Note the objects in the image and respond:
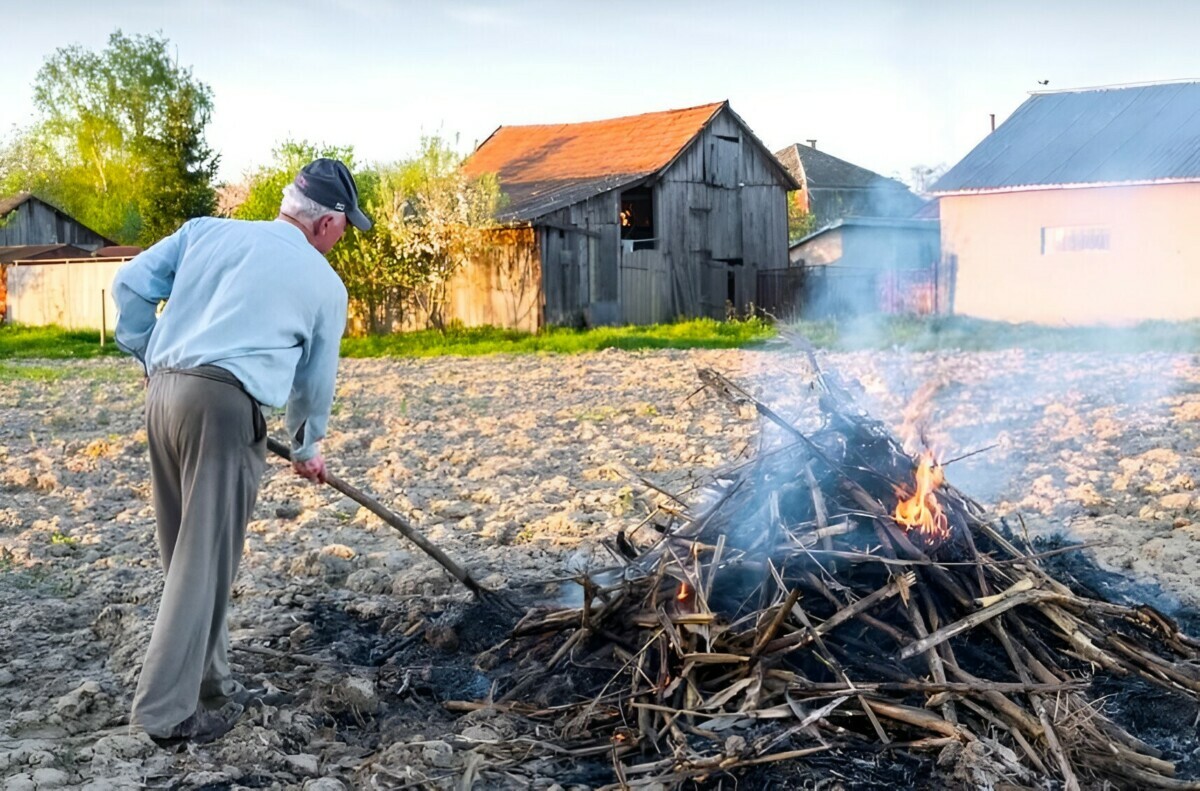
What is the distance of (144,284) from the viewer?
169 inches

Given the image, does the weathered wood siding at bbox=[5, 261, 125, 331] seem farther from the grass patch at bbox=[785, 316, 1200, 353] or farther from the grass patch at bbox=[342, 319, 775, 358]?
the grass patch at bbox=[785, 316, 1200, 353]

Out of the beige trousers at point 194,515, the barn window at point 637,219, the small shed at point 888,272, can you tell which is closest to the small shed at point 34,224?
the barn window at point 637,219

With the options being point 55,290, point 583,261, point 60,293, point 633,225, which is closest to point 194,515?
point 583,261

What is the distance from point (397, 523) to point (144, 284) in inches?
57.0

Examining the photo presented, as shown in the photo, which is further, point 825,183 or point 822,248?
point 825,183

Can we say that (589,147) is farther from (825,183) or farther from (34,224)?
(34,224)

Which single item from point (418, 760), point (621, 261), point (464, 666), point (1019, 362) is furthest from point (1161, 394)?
point (621, 261)

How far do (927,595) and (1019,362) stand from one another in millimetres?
12389

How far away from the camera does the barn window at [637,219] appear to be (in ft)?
90.4

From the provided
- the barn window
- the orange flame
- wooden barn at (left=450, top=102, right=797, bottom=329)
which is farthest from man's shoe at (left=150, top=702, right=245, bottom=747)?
the barn window

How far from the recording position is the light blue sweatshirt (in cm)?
410

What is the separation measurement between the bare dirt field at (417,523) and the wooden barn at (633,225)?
11.6 meters

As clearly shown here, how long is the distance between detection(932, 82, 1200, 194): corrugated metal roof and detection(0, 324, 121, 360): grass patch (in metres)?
17.6

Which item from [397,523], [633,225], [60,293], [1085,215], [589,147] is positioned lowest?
[397,523]
